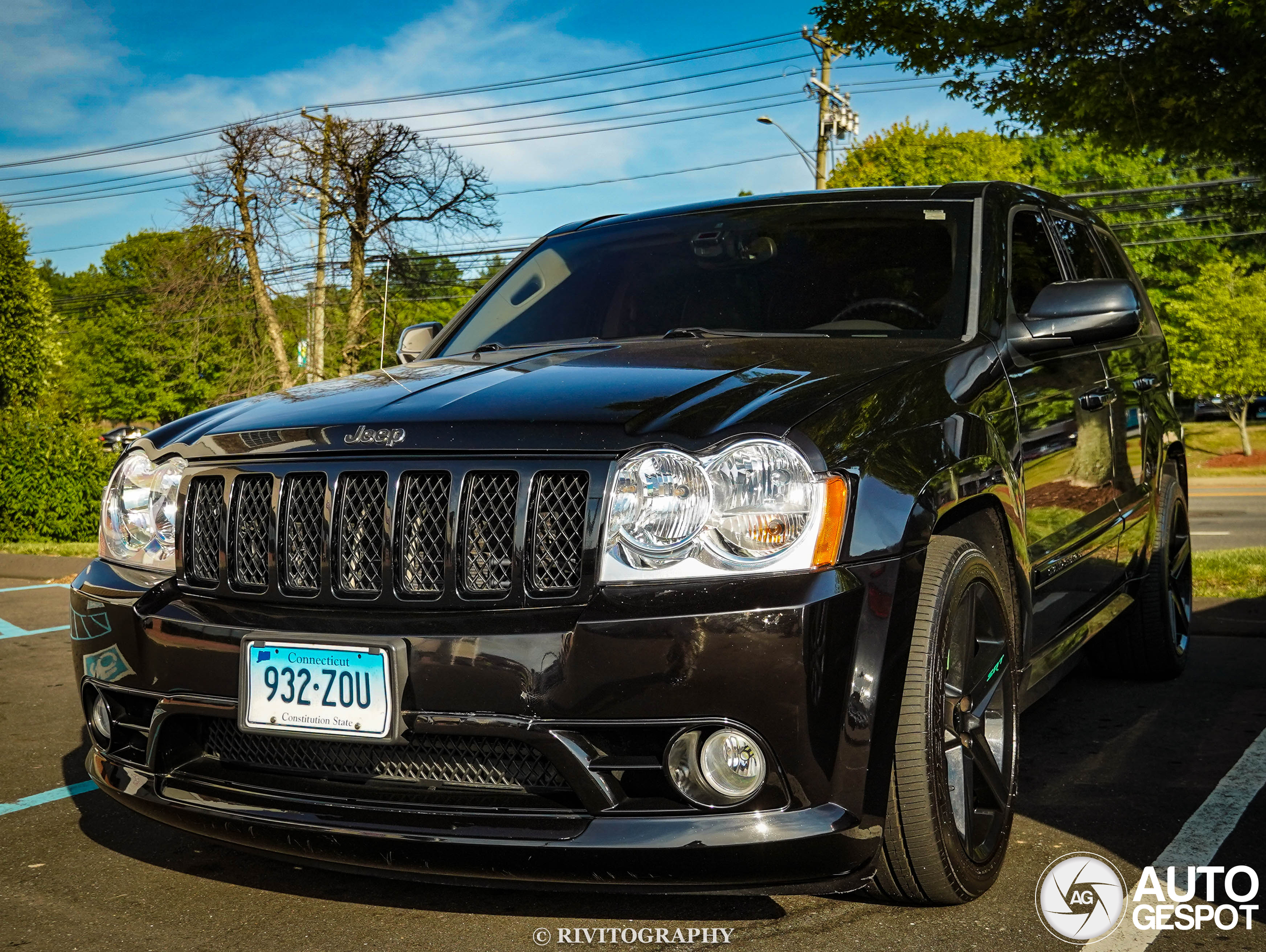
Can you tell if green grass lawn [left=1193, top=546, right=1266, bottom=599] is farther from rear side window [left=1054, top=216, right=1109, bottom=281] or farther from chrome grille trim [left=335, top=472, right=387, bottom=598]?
chrome grille trim [left=335, top=472, right=387, bottom=598]

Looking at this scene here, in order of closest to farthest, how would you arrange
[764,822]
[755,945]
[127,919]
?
[764,822] → [755,945] → [127,919]

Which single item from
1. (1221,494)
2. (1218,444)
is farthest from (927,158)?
(1221,494)

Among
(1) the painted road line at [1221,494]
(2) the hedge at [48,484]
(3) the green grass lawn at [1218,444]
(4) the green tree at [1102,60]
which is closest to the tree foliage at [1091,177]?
(3) the green grass lawn at [1218,444]

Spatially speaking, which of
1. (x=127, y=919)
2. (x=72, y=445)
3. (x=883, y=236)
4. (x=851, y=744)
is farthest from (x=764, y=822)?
(x=72, y=445)

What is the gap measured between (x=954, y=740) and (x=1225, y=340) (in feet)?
136

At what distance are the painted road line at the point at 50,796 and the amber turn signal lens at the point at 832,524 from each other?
2.67m

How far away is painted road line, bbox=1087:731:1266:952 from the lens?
8.91 ft

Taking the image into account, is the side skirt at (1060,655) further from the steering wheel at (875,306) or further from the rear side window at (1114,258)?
the rear side window at (1114,258)

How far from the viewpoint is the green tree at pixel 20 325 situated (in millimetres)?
30266

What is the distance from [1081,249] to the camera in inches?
195

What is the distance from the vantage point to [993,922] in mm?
2781

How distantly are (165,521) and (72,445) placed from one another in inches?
696

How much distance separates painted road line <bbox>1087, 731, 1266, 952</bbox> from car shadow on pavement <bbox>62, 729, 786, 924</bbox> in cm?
78

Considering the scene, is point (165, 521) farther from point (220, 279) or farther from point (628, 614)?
point (220, 279)
